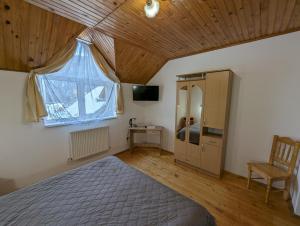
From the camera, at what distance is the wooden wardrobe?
2.53 m

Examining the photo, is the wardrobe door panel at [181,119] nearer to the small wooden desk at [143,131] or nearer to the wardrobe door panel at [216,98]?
the wardrobe door panel at [216,98]

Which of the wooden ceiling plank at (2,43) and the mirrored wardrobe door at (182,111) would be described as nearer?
the wooden ceiling plank at (2,43)

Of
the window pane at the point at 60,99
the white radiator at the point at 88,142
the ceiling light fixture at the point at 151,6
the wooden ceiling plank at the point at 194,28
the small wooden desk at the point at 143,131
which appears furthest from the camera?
the small wooden desk at the point at 143,131

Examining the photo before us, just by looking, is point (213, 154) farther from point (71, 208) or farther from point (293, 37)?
point (71, 208)

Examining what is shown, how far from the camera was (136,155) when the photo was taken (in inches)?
144

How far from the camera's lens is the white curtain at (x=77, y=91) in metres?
2.47

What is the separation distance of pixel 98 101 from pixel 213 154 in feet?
8.50

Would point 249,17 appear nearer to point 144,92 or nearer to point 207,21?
point 207,21

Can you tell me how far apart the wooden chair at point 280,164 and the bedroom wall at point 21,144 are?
10.7 feet

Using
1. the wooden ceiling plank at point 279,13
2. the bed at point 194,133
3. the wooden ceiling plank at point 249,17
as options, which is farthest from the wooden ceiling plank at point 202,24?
the bed at point 194,133

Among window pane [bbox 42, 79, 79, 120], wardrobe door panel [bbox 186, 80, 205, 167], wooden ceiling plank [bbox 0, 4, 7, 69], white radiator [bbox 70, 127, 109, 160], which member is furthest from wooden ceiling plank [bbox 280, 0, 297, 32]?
white radiator [bbox 70, 127, 109, 160]

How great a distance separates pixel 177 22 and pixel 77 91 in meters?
2.15

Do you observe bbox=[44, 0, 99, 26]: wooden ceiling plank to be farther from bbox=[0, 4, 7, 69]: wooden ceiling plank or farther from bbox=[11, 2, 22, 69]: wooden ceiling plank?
bbox=[0, 4, 7, 69]: wooden ceiling plank

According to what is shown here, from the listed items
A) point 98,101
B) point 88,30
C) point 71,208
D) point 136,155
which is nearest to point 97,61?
point 88,30
